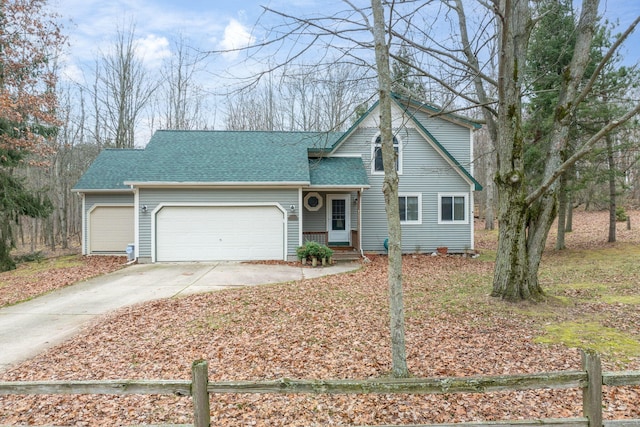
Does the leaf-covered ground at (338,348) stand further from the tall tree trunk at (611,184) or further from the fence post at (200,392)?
the tall tree trunk at (611,184)

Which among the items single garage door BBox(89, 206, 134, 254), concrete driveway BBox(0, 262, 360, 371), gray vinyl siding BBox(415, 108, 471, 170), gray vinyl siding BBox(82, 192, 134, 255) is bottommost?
concrete driveway BBox(0, 262, 360, 371)

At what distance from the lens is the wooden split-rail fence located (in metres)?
2.79

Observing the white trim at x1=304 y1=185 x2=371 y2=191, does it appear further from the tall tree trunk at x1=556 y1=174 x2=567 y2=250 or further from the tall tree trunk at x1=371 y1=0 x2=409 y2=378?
the tall tree trunk at x1=371 y1=0 x2=409 y2=378

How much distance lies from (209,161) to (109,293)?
24.3 ft

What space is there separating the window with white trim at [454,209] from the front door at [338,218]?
14.5ft

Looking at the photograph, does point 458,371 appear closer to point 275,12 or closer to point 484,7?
point 275,12

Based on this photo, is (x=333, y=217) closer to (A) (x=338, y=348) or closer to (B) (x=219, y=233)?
(B) (x=219, y=233)

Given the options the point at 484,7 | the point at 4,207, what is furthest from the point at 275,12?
the point at 4,207

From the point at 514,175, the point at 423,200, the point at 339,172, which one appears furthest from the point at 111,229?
the point at 514,175

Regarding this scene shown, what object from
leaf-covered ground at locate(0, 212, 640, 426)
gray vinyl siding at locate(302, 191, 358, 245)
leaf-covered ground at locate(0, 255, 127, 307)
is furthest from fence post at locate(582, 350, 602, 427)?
gray vinyl siding at locate(302, 191, 358, 245)

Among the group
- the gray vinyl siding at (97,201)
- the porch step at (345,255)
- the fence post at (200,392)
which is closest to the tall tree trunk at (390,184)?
the fence post at (200,392)

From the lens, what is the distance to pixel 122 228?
1708cm

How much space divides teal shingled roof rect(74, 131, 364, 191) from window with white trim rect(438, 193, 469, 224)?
445 cm

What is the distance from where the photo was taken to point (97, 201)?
17031mm
